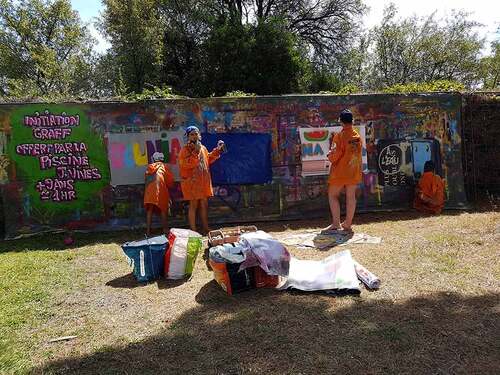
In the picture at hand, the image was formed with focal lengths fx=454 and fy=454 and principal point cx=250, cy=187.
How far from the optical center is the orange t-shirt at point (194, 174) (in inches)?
277

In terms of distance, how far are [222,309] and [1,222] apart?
16.7 feet

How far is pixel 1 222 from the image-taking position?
24.7ft

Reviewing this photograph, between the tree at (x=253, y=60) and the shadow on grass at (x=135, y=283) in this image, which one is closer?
the shadow on grass at (x=135, y=283)

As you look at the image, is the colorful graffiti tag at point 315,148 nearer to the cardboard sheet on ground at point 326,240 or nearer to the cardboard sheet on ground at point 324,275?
the cardboard sheet on ground at point 326,240

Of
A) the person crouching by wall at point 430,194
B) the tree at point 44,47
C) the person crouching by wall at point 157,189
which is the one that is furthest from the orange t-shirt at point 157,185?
the tree at point 44,47

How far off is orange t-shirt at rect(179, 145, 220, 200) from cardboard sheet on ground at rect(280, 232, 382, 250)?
1500mm

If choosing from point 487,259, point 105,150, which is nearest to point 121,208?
point 105,150

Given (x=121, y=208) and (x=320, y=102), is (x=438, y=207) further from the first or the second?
(x=121, y=208)

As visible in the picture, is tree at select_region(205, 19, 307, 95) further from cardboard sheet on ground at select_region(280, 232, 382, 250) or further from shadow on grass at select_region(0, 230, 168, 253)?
cardboard sheet on ground at select_region(280, 232, 382, 250)

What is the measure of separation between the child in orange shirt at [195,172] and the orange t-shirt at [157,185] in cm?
38

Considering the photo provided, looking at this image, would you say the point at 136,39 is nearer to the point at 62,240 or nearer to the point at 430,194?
the point at 62,240

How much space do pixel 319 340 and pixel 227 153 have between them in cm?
492

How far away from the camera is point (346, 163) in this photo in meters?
6.91

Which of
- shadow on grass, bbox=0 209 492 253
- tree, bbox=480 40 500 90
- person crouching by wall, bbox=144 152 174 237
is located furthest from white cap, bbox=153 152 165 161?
tree, bbox=480 40 500 90
